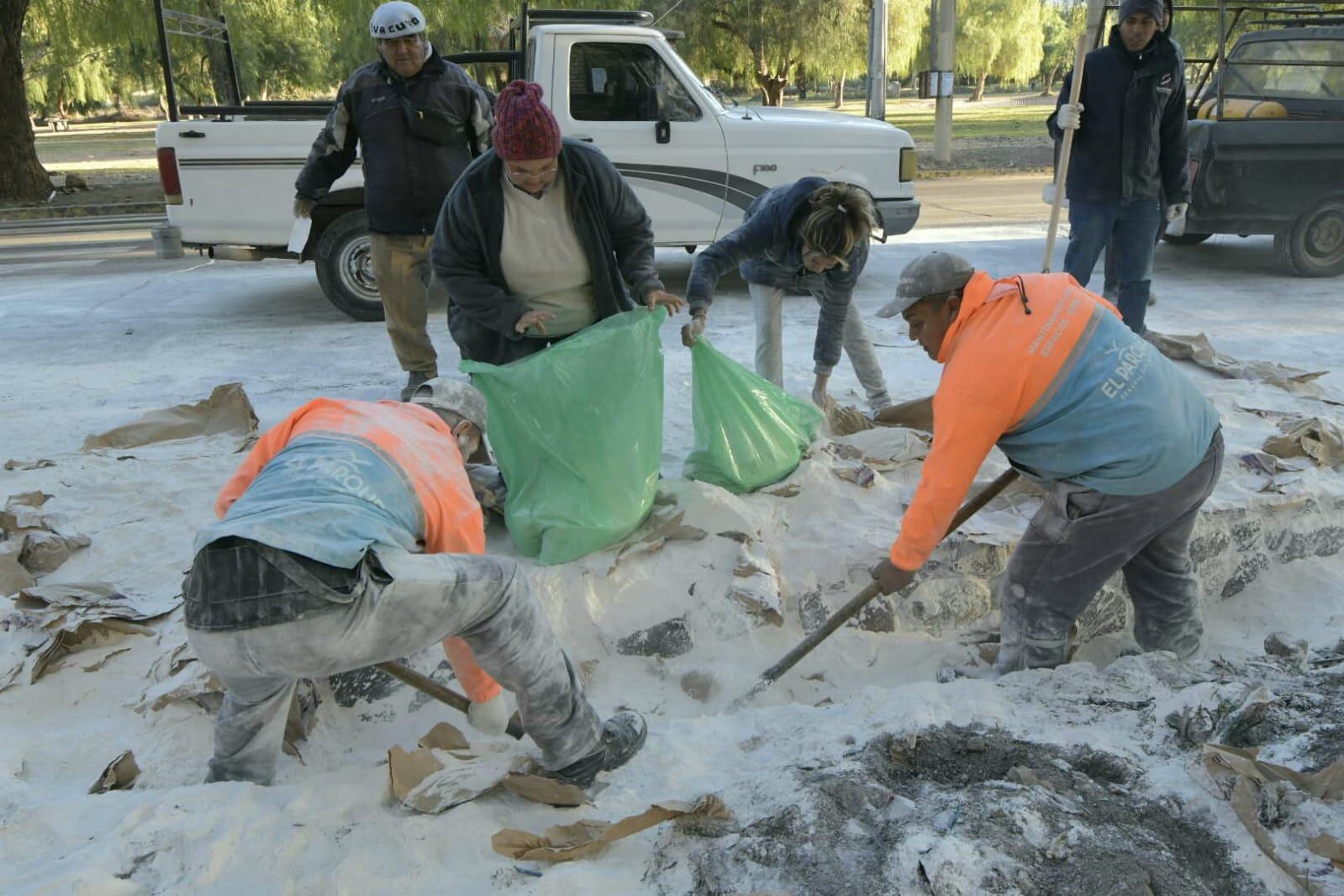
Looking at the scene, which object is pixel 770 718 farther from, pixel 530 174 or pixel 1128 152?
pixel 1128 152

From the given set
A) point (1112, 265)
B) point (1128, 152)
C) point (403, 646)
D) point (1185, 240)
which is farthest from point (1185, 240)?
point (403, 646)

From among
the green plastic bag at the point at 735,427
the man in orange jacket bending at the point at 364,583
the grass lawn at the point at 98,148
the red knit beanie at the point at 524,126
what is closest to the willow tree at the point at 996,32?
the grass lawn at the point at 98,148

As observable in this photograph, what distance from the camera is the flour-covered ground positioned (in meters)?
2.08

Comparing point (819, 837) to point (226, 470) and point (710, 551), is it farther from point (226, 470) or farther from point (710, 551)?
point (226, 470)

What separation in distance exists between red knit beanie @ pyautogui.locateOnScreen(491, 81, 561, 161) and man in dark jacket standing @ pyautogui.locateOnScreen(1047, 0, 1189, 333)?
11.1 feet

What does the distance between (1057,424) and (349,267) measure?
5745mm

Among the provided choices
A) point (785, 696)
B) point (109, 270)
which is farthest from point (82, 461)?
point (109, 270)

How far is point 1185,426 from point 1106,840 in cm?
113

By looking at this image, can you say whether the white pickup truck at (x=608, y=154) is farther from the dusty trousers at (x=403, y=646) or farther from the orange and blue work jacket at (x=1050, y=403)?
the orange and blue work jacket at (x=1050, y=403)

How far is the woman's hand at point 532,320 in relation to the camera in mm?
3516

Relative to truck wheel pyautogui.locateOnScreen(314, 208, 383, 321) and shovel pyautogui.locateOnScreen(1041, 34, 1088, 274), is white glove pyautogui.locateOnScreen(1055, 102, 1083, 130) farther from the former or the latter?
truck wheel pyautogui.locateOnScreen(314, 208, 383, 321)

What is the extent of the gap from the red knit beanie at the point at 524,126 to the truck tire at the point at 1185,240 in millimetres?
7443

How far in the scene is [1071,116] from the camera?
5.28 m

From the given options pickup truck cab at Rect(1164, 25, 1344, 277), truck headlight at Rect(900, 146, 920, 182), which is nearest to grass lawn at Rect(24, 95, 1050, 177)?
pickup truck cab at Rect(1164, 25, 1344, 277)
